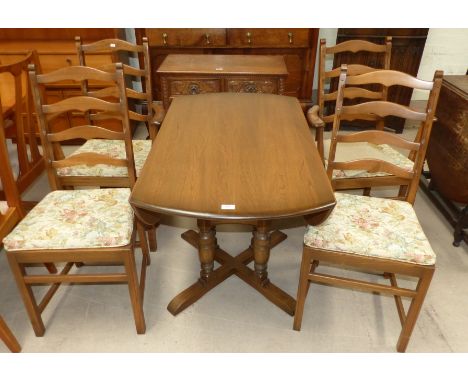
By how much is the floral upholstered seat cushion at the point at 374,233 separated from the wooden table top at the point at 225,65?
52.1 inches

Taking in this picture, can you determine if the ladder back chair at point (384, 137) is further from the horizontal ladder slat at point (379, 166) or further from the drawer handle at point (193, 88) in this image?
the drawer handle at point (193, 88)

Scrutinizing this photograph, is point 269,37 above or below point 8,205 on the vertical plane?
above

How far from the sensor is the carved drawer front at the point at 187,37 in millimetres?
3223

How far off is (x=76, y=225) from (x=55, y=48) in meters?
2.23

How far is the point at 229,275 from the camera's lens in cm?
206

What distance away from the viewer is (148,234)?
224cm

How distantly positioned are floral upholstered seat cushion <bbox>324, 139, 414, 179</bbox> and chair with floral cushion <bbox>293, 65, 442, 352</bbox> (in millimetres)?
232

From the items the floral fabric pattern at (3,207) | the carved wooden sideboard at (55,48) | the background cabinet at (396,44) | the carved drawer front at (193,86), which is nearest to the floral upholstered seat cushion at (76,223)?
the floral fabric pattern at (3,207)

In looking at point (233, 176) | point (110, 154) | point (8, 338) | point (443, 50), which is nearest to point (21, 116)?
point (110, 154)

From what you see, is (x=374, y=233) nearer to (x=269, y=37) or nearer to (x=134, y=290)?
(x=134, y=290)

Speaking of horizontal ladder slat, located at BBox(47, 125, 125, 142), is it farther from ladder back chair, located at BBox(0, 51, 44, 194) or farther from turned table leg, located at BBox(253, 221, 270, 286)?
turned table leg, located at BBox(253, 221, 270, 286)

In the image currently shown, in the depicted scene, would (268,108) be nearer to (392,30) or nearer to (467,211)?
(467,211)
